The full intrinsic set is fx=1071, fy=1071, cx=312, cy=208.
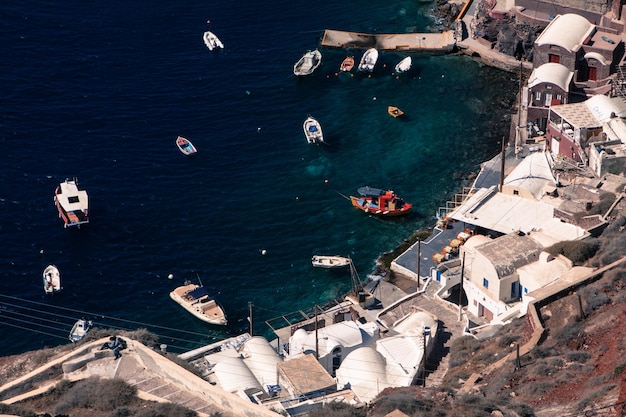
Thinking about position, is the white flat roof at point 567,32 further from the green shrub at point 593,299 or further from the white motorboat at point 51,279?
the white motorboat at point 51,279

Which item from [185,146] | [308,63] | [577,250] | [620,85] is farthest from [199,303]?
[620,85]

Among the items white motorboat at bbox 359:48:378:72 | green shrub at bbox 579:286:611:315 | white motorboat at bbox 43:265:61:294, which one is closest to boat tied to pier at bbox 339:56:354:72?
white motorboat at bbox 359:48:378:72

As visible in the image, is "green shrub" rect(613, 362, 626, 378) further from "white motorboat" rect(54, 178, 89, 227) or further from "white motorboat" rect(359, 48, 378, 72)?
"white motorboat" rect(359, 48, 378, 72)

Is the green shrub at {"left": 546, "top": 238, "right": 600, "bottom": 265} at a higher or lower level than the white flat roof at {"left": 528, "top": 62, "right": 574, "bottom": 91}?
lower

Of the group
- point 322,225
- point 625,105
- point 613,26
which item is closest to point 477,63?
point 613,26

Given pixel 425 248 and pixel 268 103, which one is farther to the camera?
pixel 268 103

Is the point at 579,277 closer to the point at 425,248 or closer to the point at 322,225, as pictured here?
the point at 425,248
